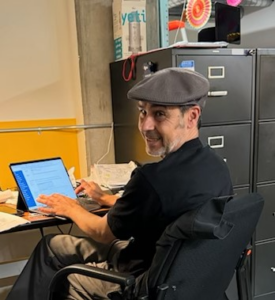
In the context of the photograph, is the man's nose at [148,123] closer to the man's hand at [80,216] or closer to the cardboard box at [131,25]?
the man's hand at [80,216]

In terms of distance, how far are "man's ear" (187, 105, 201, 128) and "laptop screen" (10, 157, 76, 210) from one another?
79cm

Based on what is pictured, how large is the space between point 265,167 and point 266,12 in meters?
2.23

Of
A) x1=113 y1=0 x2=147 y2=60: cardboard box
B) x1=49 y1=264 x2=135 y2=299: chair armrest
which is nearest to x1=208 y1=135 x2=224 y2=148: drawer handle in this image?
x1=113 y1=0 x2=147 y2=60: cardboard box

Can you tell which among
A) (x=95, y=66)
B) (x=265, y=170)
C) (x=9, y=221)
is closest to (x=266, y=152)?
(x=265, y=170)

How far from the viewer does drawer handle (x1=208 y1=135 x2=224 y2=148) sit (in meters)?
1.92

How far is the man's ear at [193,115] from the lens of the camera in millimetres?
1299

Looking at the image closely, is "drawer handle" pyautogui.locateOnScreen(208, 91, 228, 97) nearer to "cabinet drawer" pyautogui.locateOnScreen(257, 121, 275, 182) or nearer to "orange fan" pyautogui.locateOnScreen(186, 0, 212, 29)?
"cabinet drawer" pyautogui.locateOnScreen(257, 121, 275, 182)

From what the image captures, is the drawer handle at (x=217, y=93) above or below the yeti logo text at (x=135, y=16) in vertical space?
below

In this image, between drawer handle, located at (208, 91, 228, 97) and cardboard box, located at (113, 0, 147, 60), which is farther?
cardboard box, located at (113, 0, 147, 60)

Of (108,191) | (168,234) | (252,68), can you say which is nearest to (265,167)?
(252,68)

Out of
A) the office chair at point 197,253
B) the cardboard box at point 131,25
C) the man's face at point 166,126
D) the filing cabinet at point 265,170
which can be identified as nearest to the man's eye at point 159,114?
the man's face at point 166,126

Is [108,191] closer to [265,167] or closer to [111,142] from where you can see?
[111,142]

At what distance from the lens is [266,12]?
3.65m

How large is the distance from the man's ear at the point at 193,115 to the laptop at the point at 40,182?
2.20 ft
